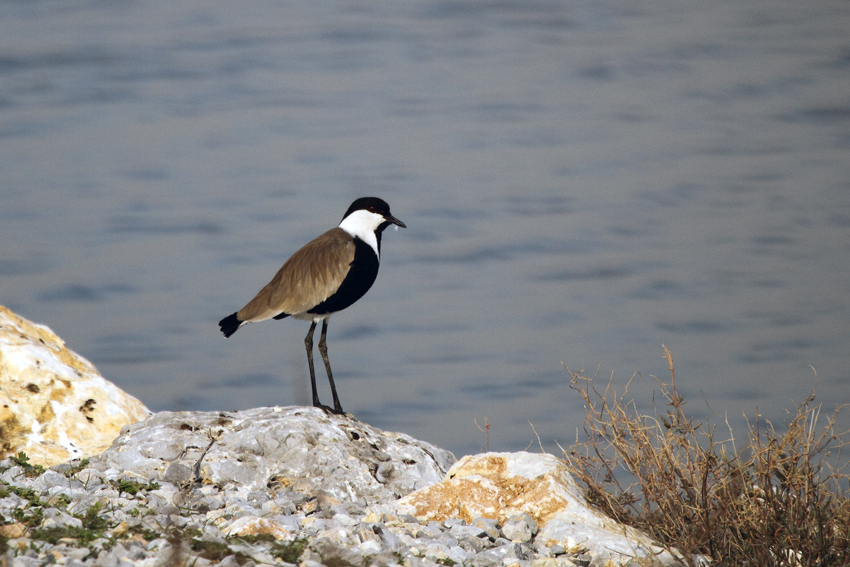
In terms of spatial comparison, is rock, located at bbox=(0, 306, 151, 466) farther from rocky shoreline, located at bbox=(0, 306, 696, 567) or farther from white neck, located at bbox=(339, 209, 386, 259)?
white neck, located at bbox=(339, 209, 386, 259)

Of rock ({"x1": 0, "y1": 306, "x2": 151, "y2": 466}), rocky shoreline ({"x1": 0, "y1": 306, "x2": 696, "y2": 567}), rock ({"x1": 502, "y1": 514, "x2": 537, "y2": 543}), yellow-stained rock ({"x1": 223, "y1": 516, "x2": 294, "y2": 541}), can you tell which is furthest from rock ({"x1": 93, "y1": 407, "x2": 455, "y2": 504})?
rock ({"x1": 502, "y1": 514, "x2": 537, "y2": 543})

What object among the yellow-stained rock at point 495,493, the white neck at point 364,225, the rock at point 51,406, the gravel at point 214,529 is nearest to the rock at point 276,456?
the gravel at point 214,529

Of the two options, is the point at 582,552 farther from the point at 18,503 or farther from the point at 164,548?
the point at 18,503

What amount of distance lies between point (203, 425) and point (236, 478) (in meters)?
0.58

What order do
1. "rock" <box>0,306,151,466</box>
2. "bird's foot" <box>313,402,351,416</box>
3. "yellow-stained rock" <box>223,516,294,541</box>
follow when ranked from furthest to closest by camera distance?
1. "bird's foot" <box>313,402,351,416</box>
2. "rock" <box>0,306,151,466</box>
3. "yellow-stained rock" <box>223,516,294,541</box>

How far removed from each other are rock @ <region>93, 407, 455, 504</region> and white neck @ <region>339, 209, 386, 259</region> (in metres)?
1.79

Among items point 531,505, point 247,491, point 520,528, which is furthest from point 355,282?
point 520,528

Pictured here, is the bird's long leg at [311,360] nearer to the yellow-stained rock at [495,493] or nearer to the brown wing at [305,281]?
the brown wing at [305,281]

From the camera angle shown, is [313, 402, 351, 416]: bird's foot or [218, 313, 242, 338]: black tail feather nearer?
[313, 402, 351, 416]: bird's foot

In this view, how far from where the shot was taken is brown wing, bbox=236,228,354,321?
7133 mm

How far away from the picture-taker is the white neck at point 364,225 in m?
7.55

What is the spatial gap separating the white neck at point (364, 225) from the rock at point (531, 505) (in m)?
2.49

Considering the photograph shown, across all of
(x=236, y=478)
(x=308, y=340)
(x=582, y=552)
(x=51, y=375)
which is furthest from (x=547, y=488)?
(x=51, y=375)

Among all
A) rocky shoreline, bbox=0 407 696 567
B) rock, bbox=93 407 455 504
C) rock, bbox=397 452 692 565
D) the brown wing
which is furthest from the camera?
the brown wing
